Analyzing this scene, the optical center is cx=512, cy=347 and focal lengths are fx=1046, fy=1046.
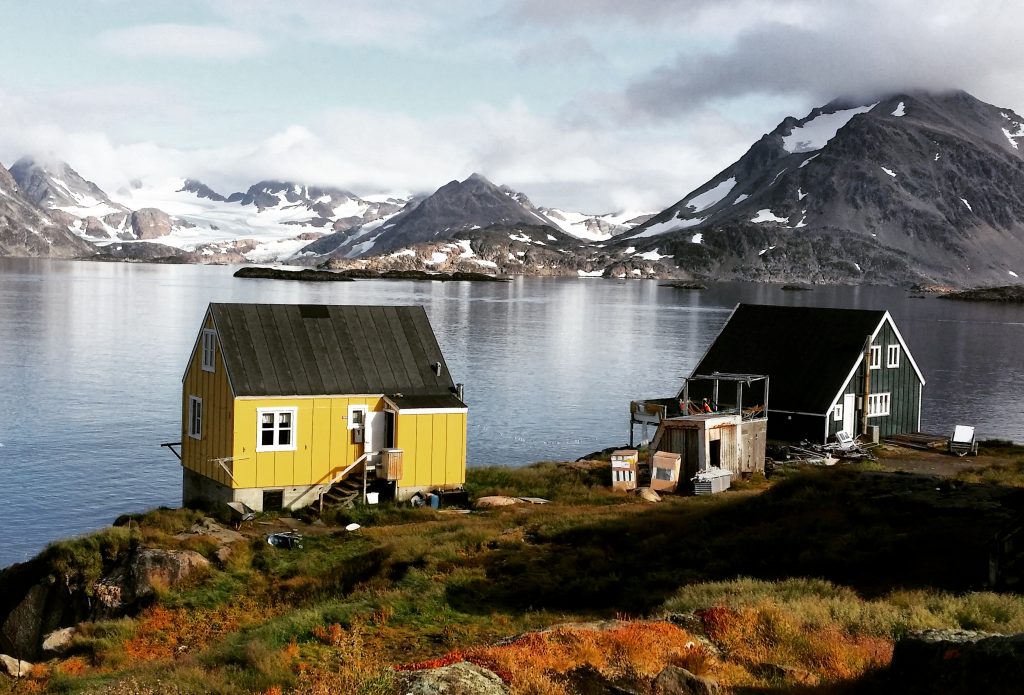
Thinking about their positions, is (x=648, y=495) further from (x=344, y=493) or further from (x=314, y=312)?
(x=314, y=312)

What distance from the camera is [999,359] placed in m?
123

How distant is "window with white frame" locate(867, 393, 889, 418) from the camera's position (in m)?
53.1

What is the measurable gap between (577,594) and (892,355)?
1379 inches

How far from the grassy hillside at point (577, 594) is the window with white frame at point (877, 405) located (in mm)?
15224

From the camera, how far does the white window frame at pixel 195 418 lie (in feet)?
129

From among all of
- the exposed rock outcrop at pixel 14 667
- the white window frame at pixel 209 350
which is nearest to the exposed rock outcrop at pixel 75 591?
the exposed rock outcrop at pixel 14 667

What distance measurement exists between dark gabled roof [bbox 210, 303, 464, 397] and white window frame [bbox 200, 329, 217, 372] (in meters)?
0.67

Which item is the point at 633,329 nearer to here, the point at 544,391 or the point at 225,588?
the point at 544,391

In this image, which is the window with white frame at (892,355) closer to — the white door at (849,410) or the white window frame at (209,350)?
the white door at (849,410)

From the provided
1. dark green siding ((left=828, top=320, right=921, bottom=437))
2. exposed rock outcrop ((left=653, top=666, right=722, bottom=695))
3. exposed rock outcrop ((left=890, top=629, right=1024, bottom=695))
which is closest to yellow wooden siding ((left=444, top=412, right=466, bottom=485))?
dark green siding ((left=828, top=320, right=921, bottom=437))

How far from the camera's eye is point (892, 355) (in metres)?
53.8

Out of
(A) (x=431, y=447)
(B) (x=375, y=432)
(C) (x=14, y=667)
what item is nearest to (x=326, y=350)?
(B) (x=375, y=432)

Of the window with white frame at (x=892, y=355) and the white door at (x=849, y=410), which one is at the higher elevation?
the window with white frame at (x=892, y=355)

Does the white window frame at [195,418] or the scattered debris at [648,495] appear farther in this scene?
the white window frame at [195,418]
